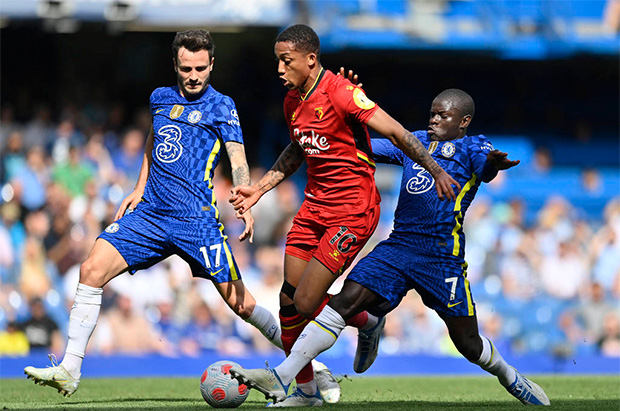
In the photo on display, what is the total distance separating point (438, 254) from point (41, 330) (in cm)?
732

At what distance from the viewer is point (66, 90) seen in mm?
16672

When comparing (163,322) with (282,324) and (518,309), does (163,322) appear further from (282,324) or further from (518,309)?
(282,324)

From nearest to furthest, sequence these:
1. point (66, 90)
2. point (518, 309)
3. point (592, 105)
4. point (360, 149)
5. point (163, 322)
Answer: point (360, 149), point (163, 322), point (518, 309), point (66, 90), point (592, 105)

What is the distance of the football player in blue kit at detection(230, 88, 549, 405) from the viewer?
6.48 meters

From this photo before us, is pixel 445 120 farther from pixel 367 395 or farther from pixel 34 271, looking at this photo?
pixel 34 271

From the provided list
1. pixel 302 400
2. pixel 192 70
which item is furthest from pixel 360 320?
pixel 192 70

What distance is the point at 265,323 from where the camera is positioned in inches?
291

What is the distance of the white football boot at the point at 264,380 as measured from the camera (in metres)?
5.91

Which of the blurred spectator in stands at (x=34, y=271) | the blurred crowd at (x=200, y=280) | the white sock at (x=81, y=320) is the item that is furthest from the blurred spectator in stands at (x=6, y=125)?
the white sock at (x=81, y=320)

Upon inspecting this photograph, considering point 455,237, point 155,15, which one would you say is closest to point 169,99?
point 455,237

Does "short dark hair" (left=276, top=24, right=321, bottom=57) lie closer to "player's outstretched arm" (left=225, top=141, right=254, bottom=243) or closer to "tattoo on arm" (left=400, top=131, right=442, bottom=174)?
"tattoo on arm" (left=400, top=131, right=442, bottom=174)

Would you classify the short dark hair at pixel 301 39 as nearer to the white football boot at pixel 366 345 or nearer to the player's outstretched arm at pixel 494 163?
the player's outstretched arm at pixel 494 163

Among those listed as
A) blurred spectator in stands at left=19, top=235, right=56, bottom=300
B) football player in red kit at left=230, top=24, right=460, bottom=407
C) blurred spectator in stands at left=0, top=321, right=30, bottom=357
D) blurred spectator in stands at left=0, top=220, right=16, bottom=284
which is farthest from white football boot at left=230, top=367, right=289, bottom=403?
blurred spectator in stands at left=0, top=220, right=16, bottom=284

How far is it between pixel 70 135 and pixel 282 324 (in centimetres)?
886
